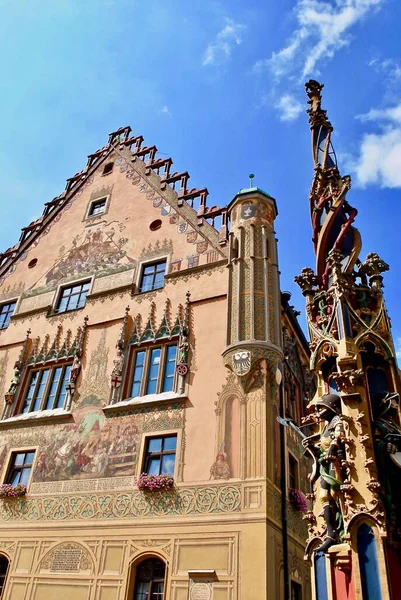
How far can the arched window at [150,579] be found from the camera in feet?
35.5

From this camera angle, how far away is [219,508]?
433 inches

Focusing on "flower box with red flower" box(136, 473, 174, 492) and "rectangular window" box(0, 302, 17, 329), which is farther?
"rectangular window" box(0, 302, 17, 329)

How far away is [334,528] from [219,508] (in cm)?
668

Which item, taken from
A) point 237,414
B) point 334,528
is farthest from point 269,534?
point 334,528

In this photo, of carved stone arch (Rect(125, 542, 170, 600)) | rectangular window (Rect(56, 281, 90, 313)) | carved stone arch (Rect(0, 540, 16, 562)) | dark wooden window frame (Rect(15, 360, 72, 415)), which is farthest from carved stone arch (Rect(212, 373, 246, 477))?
rectangular window (Rect(56, 281, 90, 313))

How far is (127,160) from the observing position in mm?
21578

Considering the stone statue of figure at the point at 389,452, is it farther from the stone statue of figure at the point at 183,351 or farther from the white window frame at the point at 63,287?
the white window frame at the point at 63,287

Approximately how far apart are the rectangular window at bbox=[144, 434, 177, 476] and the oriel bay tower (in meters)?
0.03

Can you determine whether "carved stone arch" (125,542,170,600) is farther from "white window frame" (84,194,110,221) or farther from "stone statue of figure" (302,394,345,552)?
"white window frame" (84,194,110,221)

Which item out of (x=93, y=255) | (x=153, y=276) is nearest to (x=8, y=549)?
(x=153, y=276)

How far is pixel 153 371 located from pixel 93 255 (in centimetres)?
635

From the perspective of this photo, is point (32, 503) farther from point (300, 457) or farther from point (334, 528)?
point (334, 528)

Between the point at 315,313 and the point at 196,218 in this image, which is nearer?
the point at 315,313

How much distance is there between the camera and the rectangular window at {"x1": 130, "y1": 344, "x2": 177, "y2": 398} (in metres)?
13.9
